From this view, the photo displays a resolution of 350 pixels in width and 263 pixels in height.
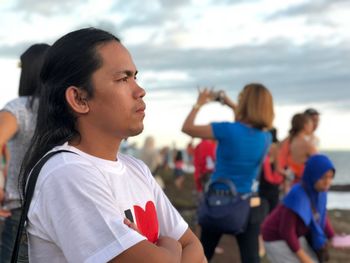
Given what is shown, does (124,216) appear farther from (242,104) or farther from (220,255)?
(220,255)

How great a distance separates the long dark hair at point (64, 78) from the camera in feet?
6.86

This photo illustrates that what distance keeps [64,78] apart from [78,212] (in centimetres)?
51

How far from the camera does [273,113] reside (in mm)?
5309

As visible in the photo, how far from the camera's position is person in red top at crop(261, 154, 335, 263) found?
4.95 meters

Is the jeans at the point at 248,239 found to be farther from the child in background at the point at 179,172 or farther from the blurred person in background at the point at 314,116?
the child in background at the point at 179,172

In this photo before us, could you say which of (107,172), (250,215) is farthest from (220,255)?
(107,172)

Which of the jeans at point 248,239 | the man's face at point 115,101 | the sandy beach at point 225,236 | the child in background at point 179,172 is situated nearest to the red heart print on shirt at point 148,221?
the man's face at point 115,101

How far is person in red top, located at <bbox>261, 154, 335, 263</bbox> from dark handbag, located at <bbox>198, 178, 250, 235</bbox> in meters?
0.25

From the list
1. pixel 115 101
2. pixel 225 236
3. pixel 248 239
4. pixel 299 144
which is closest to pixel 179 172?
pixel 225 236

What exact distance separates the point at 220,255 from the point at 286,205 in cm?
467

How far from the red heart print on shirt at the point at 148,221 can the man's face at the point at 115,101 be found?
10.4 inches

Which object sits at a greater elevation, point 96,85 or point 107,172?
point 96,85

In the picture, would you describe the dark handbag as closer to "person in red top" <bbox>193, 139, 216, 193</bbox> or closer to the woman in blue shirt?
the woman in blue shirt

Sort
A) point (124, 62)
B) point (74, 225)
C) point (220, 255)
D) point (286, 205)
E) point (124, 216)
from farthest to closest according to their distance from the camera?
point (220, 255) → point (286, 205) → point (124, 62) → point (124, 216) → point (74, 225)
